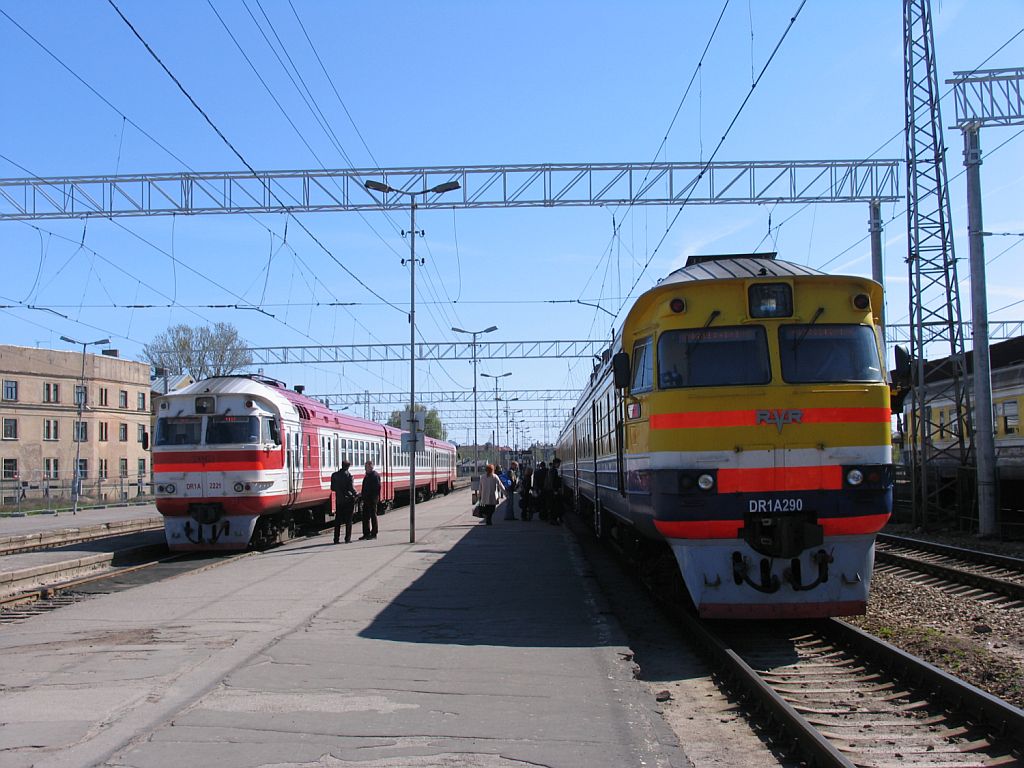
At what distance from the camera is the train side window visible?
8.93 m

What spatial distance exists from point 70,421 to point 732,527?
5594cm

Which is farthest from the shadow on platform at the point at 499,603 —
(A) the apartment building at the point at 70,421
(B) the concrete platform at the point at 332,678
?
(A) the apartment building at the point at 70,421

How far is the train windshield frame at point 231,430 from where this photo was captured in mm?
17281

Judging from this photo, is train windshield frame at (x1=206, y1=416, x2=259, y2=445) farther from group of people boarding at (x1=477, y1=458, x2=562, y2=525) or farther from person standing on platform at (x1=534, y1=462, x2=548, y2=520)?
person standing on platform at (x1=534, y1=462, x2=548, y2=520)

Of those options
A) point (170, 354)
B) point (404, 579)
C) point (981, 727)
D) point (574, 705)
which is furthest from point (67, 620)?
point (170, 354)

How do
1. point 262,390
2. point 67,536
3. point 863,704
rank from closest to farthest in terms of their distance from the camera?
point 863,704, point 262,390, point 67,536

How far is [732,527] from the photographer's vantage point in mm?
8180

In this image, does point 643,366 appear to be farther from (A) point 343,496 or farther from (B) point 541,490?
(B) point 541,490

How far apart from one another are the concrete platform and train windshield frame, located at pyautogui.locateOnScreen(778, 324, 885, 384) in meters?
3.02

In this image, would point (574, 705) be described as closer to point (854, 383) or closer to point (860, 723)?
point (860, 723)

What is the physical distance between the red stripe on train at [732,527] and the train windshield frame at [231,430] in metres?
10.9

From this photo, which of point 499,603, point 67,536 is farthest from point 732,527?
point 67,536

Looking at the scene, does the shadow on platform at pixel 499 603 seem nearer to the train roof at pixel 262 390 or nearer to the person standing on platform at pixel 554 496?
the train roof at pixel 262 390

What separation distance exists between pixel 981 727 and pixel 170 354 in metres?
63.3
